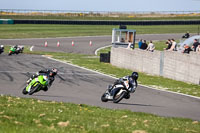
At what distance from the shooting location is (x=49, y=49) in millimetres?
45469

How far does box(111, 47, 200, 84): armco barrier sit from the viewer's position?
906 inches

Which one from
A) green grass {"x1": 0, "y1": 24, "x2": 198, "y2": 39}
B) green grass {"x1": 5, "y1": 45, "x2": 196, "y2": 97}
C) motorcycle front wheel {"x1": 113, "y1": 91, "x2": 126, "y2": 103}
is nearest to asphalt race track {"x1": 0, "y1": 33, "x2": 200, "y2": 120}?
motorcycle front wheel {"x1": 113, "y1": 91, "x2": 126, "y2": 103}

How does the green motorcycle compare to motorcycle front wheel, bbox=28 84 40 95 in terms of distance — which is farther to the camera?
motorcycle front wheel, bbox=28 84 40 95

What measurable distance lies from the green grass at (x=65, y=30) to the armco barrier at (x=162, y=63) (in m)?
28.6

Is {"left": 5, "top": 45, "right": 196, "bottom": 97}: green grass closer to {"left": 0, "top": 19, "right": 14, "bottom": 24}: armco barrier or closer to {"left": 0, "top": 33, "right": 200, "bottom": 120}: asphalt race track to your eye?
{"left": 0, "top": 33, "right": 200, "bottom": 120}: asphalt race track

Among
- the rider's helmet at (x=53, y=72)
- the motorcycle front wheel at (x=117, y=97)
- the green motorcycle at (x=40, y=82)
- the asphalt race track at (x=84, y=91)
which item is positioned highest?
the rider's helmet at (x=53, y=72)

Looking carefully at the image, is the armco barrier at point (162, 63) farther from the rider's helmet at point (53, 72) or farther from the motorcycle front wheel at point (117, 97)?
the rider's helmet at point (53, 72)

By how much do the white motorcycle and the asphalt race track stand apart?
0.26m

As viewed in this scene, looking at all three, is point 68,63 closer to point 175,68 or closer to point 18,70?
point 18,70

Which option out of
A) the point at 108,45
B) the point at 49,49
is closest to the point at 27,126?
the point at 49,49

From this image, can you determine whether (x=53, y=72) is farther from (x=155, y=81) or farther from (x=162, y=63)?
(x=162, y=63)

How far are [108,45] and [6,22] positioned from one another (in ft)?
74.6

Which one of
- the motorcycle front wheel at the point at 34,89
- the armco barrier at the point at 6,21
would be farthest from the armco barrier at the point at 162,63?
the armco barrier at the point at 6,21

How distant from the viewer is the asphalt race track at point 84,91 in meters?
15.5
